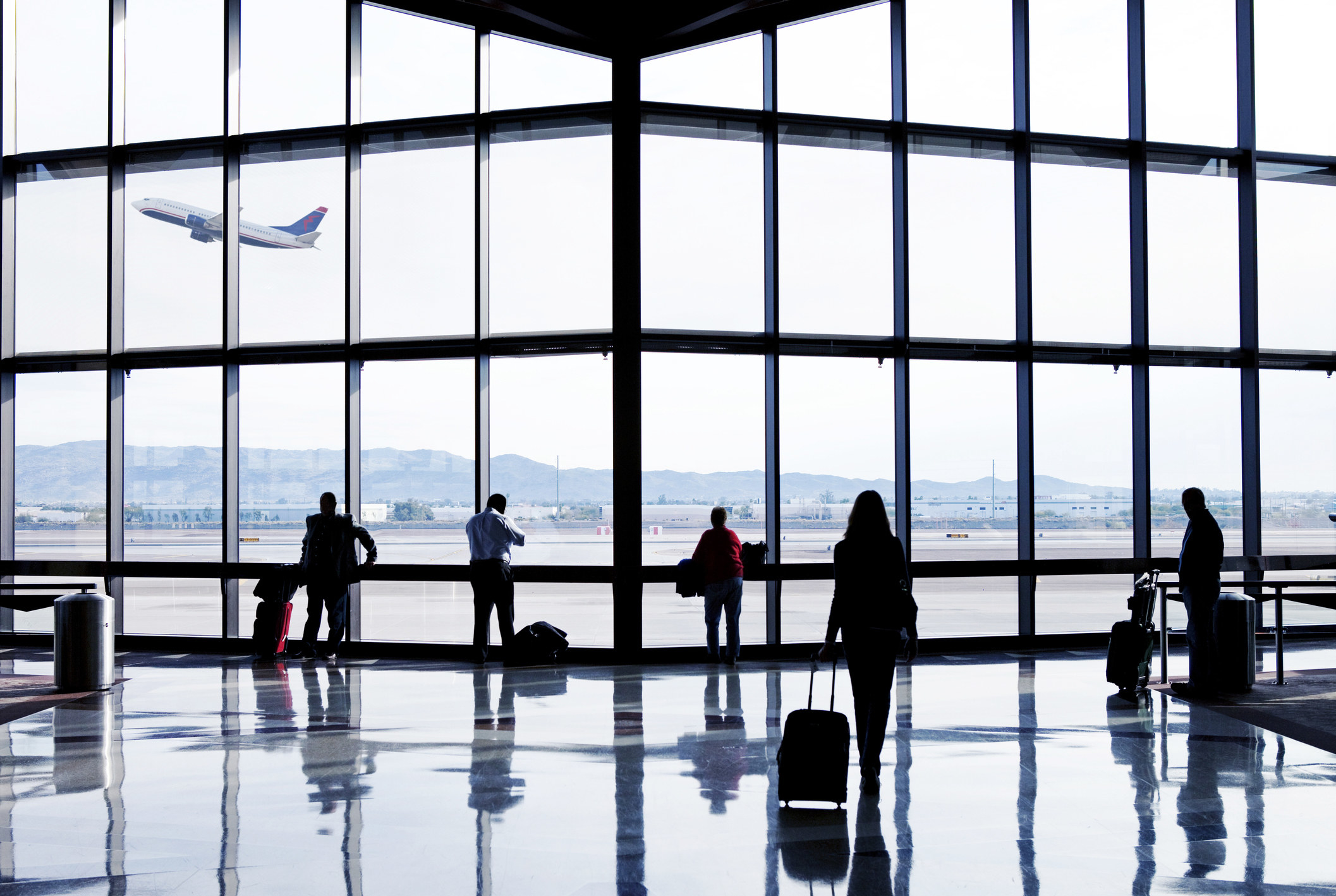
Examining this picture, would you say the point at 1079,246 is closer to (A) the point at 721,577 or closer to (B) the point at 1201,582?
(B) the point at 1201,582

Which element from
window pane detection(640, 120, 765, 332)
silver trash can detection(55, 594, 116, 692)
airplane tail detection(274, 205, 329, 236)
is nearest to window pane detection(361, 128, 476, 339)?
airplane tail detection(274, 205, 329, 236)

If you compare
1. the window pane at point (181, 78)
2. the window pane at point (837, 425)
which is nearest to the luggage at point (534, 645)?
the window pane at point (837, 425)

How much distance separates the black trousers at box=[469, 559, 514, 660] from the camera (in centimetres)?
989

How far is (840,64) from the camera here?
1090 cm

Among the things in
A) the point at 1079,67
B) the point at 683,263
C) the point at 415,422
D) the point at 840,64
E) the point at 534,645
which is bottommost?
the point at 534,645

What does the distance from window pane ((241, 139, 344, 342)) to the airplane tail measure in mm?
12

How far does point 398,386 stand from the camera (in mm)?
10953

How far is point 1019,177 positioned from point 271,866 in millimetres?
10336

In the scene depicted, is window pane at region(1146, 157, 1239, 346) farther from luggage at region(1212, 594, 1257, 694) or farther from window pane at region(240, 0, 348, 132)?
window pane at region(240, 0, 348, 132)

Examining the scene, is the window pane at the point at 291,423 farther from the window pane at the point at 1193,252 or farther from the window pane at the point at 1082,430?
the window pane at the point at 1193,252

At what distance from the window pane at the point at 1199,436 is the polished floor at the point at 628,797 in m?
4.03

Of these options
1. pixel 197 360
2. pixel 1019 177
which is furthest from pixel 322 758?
pixel 1019 177

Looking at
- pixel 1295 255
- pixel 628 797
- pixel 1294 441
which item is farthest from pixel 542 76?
pixel 1294 441

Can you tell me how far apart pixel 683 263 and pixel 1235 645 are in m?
6.44
